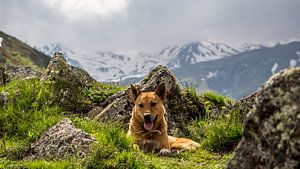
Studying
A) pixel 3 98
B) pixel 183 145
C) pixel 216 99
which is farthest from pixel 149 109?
pixel 216 99

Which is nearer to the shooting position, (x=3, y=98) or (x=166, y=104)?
(x=3, y=98)

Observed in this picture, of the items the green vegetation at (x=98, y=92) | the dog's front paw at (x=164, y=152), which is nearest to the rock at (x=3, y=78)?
the green vegetation at (x=98, y=92)

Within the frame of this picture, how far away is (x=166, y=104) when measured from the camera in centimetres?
1881

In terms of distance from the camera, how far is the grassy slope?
31.1 feet

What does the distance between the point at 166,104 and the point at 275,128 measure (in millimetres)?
13943

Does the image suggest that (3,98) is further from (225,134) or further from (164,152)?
(225,134)

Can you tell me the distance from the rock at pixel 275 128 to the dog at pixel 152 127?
880 cm

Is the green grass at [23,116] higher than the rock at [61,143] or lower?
higher

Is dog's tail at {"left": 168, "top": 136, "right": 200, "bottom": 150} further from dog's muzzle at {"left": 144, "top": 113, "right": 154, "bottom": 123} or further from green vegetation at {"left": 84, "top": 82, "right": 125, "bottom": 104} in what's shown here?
green vegetation at {"left": 84, "top": 82, "right": 125, "bottom": 104}

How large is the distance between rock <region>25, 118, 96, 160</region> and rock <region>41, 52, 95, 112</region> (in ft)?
15.0

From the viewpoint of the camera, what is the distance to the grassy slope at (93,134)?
948cm

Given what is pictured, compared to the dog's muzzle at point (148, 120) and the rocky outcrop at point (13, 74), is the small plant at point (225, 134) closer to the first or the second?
the dog's muzzle at point (148, 120)

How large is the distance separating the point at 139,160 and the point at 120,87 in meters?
12.1

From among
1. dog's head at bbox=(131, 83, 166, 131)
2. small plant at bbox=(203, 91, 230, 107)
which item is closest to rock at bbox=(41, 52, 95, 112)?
dog's head at bbox=(131, 83, 166, 131)
